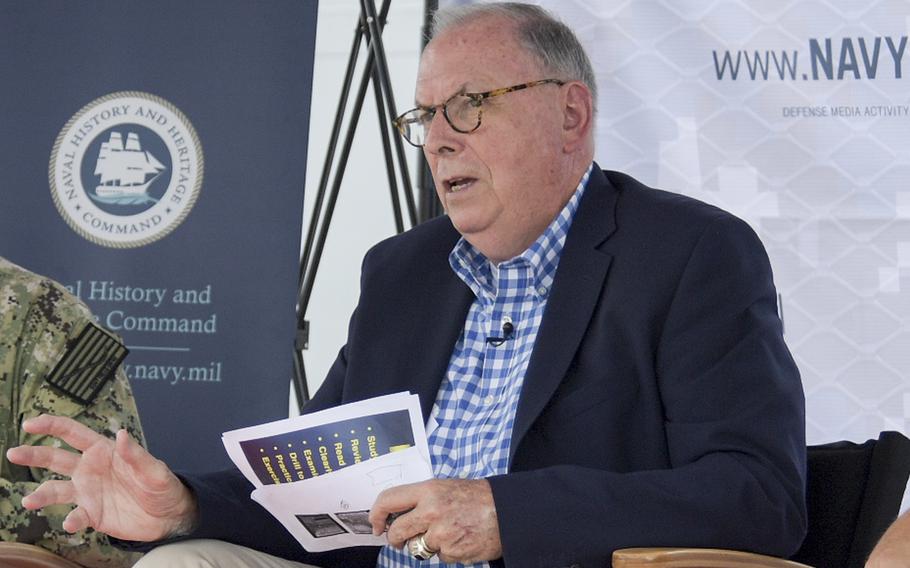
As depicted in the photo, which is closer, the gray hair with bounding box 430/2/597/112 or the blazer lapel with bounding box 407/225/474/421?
the blazer lapel with bounding box 407/225/474/421

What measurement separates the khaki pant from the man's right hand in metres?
0.07

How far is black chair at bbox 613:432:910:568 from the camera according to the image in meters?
2.05

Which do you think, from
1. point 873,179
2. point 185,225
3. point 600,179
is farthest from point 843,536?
point 185,225

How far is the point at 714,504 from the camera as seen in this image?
6.28ft

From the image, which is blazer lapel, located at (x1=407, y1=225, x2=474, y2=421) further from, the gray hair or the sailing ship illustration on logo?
the sailing ship illustration on logo

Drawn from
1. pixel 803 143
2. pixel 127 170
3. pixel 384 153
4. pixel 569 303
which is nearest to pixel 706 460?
pixel 569 303

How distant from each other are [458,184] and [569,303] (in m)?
0.41

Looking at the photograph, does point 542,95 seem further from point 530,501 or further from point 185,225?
point 185,225

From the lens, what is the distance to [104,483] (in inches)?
79.9

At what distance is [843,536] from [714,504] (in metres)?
0.33

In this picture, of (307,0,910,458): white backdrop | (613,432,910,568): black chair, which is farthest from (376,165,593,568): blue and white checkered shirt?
(307,0,910,458): white backdrop

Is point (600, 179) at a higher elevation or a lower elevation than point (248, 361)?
higher

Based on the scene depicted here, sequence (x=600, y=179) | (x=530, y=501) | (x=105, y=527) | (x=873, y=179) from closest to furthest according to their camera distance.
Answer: (x=530, y=501) < (x=105, y=527) < (x=600, y=179) < (x=873, y=179)

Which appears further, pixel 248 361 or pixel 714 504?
pixel 248 361
